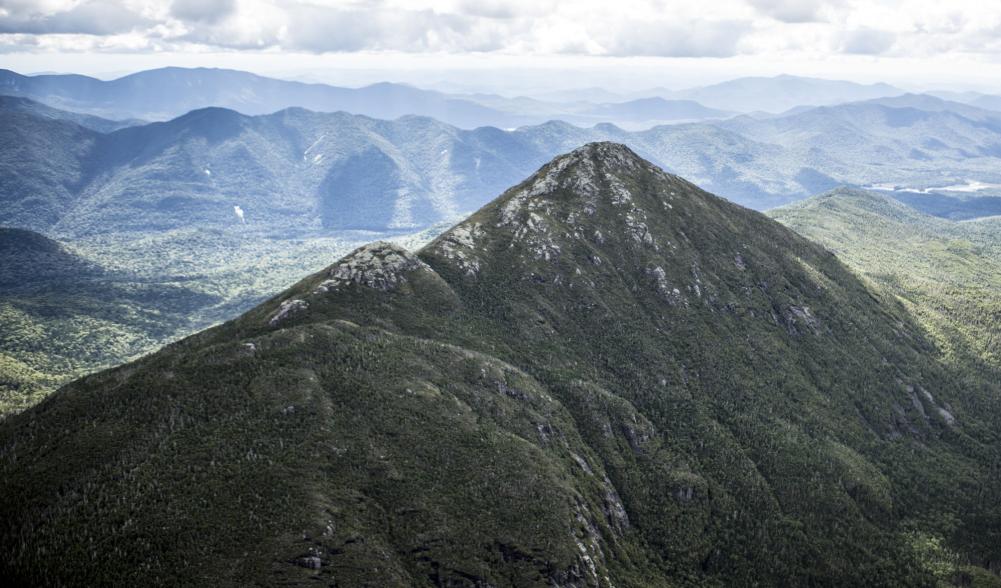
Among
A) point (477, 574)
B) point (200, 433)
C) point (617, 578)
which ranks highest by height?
point (200, 433)

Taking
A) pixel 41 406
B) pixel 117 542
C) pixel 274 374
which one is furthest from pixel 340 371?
pixel 41 406

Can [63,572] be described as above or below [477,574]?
above

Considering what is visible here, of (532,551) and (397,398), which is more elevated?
(397,398)

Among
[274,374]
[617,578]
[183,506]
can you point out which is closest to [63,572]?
[183,506]

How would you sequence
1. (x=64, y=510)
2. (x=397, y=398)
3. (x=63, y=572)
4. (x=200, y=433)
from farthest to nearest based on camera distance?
(x=397, y=398) → (x=200, y=433) → (x=64, y=510) → (x=63, y=572)

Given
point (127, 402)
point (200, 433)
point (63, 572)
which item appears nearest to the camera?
point (63, 572)

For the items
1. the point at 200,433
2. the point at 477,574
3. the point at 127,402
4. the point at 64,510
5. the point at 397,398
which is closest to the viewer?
the point at 64,510

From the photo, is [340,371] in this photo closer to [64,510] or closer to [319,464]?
[319,464]

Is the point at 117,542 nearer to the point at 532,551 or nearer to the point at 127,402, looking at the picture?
the point at 127,402

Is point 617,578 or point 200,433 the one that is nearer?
point 200,433
